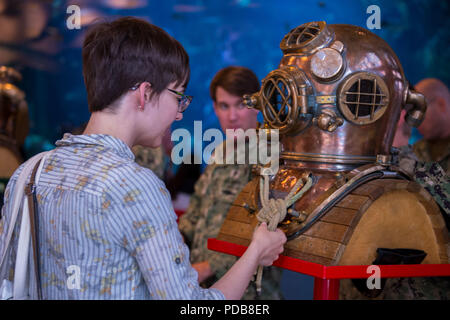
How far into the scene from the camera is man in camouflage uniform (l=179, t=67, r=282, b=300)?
8.57ft

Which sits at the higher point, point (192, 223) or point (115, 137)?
point (115, 137)

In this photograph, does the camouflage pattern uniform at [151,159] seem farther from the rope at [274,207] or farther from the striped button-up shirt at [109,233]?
the striped button-up shirt at [109,233]

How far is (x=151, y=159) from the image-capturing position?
320 centimetres

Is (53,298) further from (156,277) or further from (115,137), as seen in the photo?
(115,137)

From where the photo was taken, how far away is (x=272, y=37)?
30.2 feet

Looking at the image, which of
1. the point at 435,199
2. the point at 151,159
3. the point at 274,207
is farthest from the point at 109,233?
the point at 151,159

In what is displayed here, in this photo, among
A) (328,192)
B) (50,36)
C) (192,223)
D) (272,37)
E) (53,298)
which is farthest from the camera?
(272,37)

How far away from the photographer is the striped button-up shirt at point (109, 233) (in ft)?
3.71

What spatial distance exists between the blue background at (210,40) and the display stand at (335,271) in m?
6.44

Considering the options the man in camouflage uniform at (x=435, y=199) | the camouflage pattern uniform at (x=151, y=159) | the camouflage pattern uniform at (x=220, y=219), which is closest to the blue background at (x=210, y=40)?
the camouflage pattern uniform at (x=151, y=159)

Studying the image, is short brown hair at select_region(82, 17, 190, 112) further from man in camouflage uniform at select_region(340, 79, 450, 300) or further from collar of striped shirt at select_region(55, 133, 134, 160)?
man in camouflage uniform at select_region(340, 79, 450, 300)
